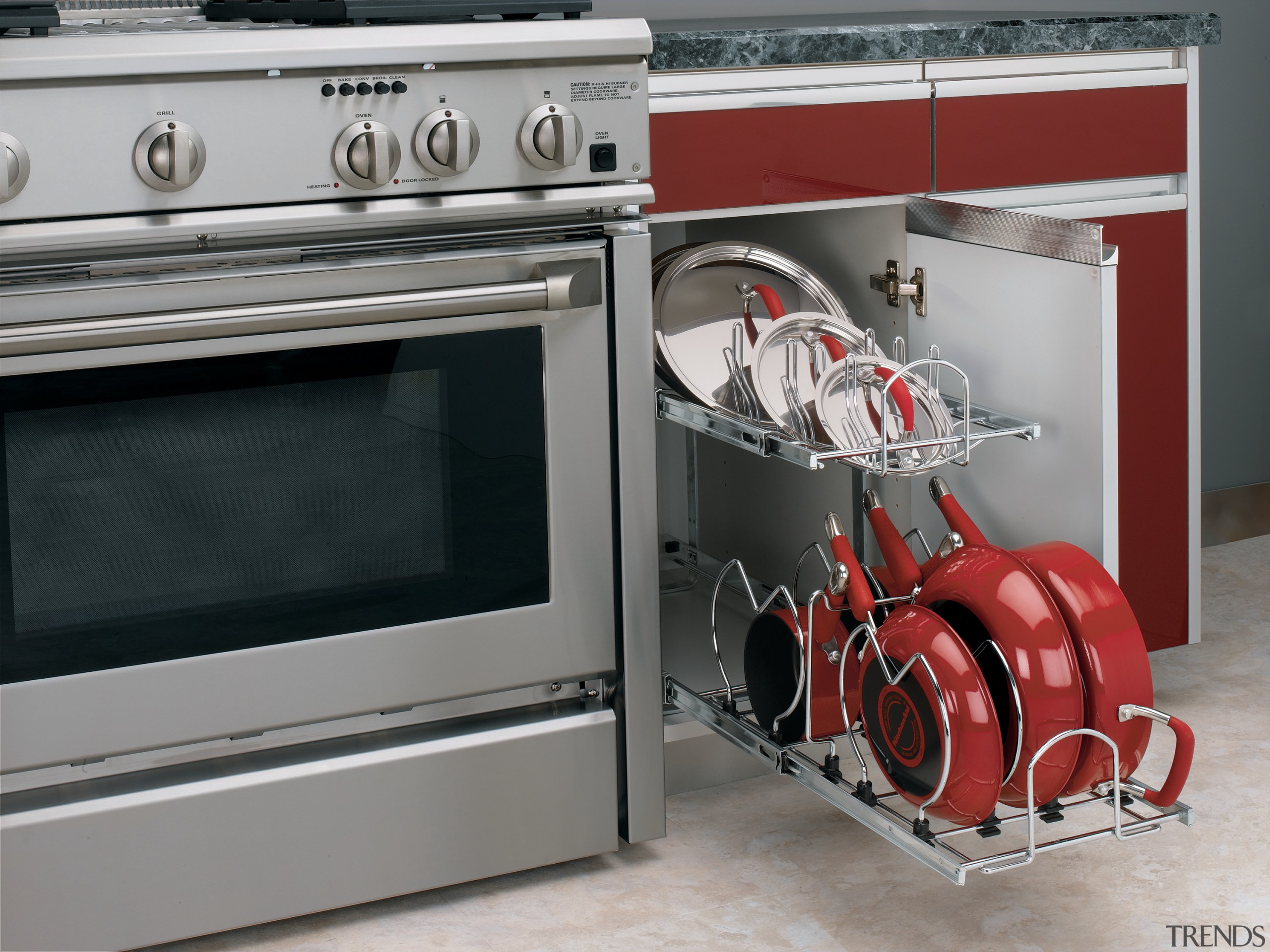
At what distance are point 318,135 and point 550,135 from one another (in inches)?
8.8

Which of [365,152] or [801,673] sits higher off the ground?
[365,152]

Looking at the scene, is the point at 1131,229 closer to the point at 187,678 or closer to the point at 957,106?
the point at 957,106

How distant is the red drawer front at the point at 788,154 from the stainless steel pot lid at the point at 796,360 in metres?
0.16

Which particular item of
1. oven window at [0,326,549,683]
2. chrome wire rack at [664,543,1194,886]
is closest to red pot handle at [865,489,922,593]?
chrome wire rack at [664,543,1194,886]

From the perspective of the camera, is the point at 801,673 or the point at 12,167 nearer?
the point at 12,167

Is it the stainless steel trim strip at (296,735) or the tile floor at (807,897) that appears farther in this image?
the tile floor at (807,897)

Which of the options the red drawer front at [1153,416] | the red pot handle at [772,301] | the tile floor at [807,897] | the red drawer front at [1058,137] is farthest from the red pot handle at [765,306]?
the tile floor at [807,897]

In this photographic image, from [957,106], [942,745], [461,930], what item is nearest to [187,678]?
[461,930]

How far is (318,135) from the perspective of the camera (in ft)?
4.05

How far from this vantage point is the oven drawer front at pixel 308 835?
1.28 m

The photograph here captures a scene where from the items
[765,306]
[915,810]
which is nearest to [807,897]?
[915,810]

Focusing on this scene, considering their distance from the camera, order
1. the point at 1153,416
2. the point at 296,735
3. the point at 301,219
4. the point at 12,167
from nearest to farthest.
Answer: the point at 12,167, the point at 301,219, the point at 296,735, the point at 1153,416

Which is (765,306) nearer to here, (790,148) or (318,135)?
(790,148)

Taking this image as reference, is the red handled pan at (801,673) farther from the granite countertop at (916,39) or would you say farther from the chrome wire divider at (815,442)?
the granite countertop at (916,39)
